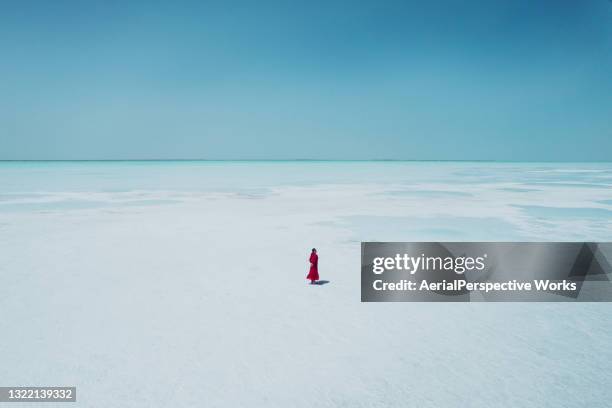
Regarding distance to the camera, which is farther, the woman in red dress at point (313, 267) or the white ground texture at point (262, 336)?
the woman in red dress at point (313, 267)

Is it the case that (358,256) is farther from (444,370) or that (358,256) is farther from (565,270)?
(444,370)

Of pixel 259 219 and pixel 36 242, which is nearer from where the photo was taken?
pixel 36 242

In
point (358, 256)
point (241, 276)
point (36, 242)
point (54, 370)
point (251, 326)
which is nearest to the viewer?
point (54, 370)

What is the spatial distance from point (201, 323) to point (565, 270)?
565cm

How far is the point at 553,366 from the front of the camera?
352cm

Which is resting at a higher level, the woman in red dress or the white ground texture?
the woman in red dress

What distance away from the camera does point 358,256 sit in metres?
7.28

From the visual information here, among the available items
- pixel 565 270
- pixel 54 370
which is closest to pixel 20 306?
pixel 54 370

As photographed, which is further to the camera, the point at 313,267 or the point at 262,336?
the point at 313,267

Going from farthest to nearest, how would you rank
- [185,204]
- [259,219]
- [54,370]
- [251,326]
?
1. [185,204]
2. [259,219]
3. [251,326]
4. [54,370]

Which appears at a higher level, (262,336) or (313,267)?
(313,267)

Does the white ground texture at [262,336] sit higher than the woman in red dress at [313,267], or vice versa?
the woman in red dress at [313,267]

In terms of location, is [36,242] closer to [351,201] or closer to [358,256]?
[358,256]

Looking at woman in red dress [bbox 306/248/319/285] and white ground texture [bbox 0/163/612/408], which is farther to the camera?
woman in red dress [bbox 306/248/319/285]
